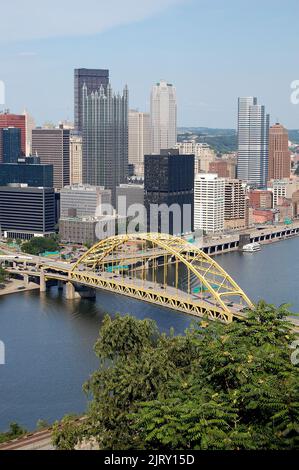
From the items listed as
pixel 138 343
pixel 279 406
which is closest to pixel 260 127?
pixel 138 343

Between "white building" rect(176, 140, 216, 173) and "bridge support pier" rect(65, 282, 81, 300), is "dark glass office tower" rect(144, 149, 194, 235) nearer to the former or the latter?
"bridge support pier" rect(65, 282, 81, 300)

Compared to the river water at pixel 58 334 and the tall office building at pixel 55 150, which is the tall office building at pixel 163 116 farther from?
the river water at pixel 58 334

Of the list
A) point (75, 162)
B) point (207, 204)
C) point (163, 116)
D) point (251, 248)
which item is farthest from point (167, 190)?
point (163, 116)

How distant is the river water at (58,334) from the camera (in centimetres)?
1386

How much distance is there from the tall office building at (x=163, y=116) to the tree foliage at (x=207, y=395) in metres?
55.7

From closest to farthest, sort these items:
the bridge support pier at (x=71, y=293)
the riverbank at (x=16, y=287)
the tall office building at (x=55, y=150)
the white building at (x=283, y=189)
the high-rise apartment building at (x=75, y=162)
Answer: the bridge support pier at (x=71, y=293)
the riverbank at (x=16, y=287)
the tall office building at (x=55, y=150)
the white building at (x=283, y=189)
the high-rise apartment building at (x=75, y=162)

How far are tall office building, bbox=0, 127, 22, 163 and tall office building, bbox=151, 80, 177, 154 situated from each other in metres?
17.5

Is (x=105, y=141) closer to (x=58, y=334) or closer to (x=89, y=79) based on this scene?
(x=89, y=79)

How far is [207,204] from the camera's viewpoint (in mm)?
40406

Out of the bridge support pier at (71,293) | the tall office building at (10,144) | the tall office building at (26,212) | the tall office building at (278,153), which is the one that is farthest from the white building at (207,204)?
the tall office building at (278,153)

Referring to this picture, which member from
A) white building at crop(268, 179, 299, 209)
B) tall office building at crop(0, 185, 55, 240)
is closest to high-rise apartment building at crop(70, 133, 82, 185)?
white building at crop(268, 179, 299, 209)

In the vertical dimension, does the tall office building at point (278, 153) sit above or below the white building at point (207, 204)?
above

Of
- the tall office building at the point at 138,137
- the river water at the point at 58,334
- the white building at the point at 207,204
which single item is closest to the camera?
the river water at the point at 58,334
